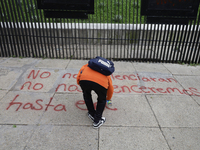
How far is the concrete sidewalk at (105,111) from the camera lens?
231cm

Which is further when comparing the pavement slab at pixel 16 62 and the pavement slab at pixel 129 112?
the pavement slab at pixel 16 62

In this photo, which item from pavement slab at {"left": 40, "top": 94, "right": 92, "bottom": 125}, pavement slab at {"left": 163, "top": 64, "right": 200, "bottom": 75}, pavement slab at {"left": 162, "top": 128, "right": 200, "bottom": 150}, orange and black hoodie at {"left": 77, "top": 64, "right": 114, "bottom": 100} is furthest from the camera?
pavement slab at {"left": 163, "top": 64, "right": 200, "bottom": 75}

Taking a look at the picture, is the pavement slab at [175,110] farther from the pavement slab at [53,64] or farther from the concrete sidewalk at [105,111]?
the pavement slab at [53,64]

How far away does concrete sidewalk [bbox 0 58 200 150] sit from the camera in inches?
91.0

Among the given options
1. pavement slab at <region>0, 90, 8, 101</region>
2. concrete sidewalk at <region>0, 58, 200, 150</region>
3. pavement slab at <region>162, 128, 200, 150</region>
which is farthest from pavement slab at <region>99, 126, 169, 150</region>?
pavement slab at <region>0, 90, 8, 101</region>

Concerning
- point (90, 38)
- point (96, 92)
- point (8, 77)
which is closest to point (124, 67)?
point (90, 38)

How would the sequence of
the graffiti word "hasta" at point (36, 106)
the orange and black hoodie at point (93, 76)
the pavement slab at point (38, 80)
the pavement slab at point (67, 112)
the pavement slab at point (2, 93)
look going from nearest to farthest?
1. the orange and black hoodie at point (93, 76)
2. the pavement slab at point (67, 112)
3. the graffiti word "hasta" at point (36, 106)
4. the pavement slab at point (2, 93)
5. the pavement slab at point (38, 80)

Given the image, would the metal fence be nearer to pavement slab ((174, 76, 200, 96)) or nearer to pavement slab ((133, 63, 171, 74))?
pavement slab ((133, 63, 171, 74))

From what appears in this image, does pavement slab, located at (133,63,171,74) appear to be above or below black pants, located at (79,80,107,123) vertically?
below

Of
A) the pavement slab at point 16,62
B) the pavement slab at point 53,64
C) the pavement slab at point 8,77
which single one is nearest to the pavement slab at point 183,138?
the pavement slab at point 53,64

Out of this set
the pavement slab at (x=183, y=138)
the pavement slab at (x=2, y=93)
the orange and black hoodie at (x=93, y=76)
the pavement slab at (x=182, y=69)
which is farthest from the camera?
the pavement slab at (x=182, y=69)

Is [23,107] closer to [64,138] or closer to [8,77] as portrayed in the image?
[64,138]

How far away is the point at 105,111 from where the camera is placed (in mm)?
2967

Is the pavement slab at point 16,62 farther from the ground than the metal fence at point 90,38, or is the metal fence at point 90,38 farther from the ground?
the metal fence at point 90,38
